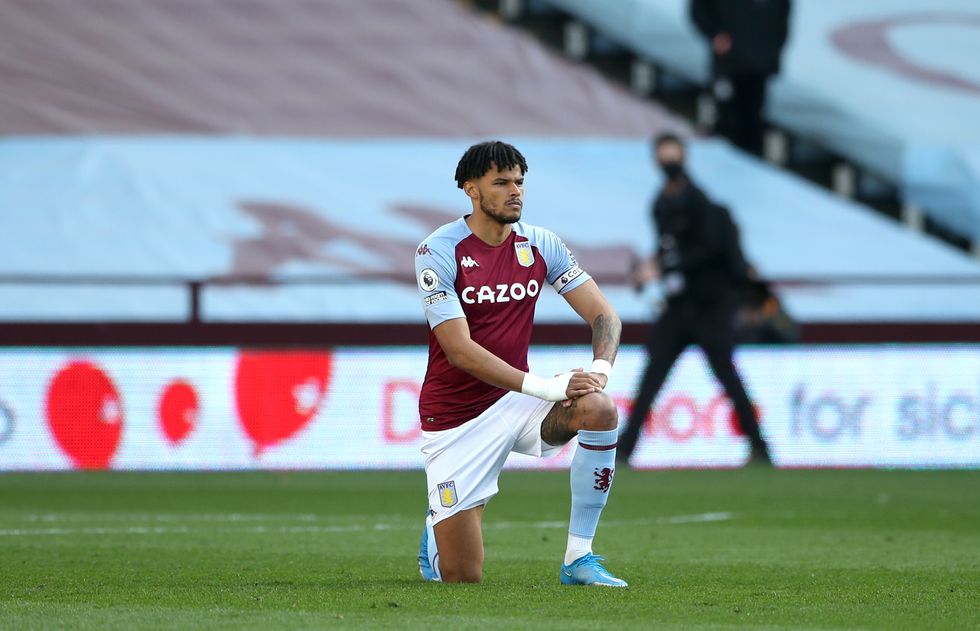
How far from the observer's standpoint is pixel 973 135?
18375mm

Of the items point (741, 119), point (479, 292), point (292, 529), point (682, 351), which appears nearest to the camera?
point (479, 292)

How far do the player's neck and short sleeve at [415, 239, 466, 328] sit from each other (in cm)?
16

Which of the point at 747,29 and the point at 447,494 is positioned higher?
the point at 747,29

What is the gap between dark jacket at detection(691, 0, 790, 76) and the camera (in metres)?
17.3

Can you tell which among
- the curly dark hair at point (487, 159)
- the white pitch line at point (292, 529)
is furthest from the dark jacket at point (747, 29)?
the curly dark hair at point (487, 159)

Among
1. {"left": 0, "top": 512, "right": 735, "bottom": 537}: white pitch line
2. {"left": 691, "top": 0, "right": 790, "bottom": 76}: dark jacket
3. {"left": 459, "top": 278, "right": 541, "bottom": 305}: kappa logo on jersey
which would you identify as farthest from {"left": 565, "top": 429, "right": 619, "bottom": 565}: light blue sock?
{"left": 691, "top": 0, "right": 790, "bottom": 76}: dark jacket

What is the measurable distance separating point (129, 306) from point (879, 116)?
8.97 meters

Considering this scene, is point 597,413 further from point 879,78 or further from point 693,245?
point 879,78

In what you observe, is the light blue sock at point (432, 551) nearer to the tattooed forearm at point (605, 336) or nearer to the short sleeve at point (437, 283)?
the short sleeve at point (437, 283)

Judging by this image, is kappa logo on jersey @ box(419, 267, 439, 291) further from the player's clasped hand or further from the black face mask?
the black face mask

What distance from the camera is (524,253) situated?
6.60 metres

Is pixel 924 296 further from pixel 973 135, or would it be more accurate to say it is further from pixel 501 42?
pixel 501 42

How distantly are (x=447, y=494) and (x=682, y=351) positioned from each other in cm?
592

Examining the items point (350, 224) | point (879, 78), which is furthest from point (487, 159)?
point (879, 78)
